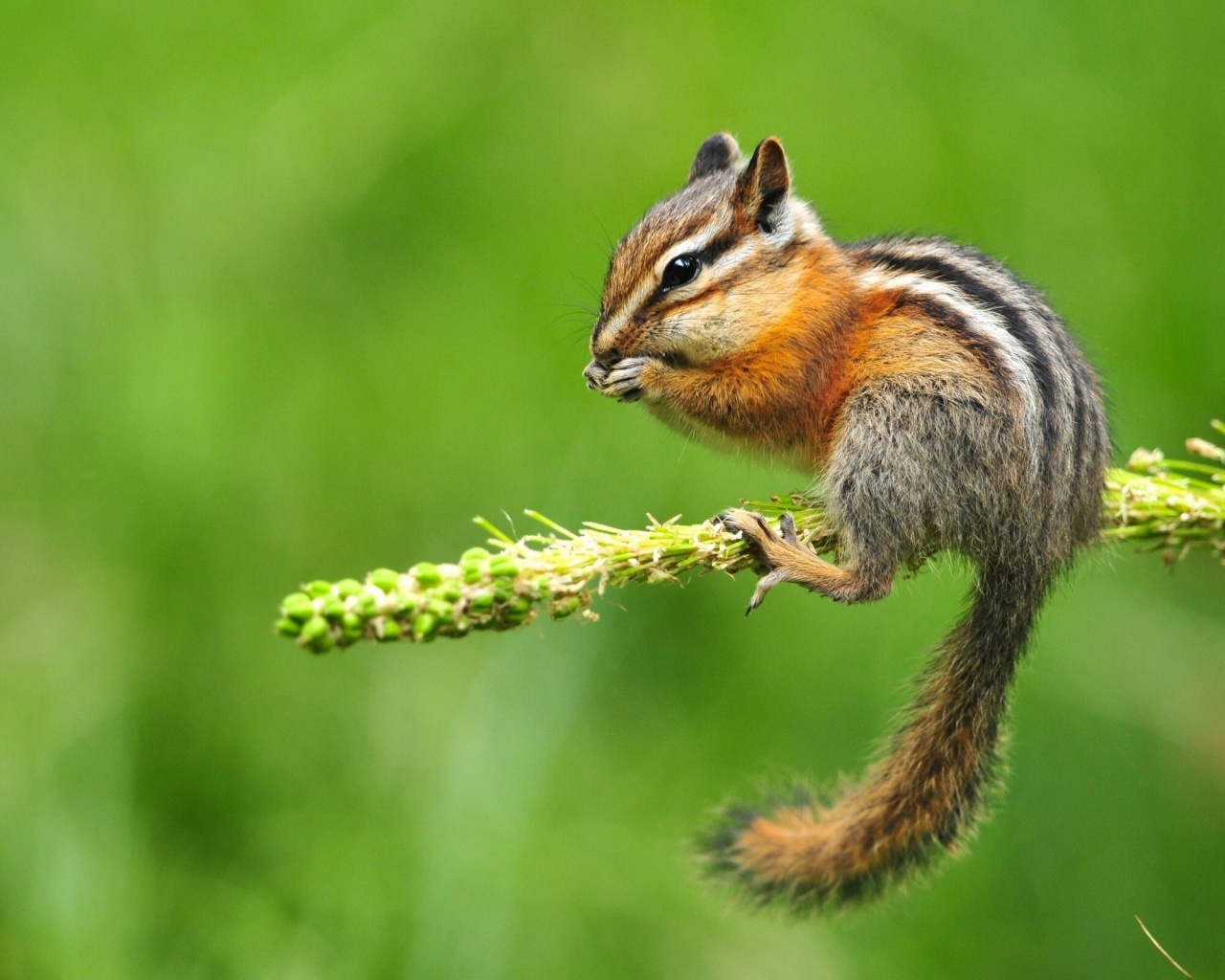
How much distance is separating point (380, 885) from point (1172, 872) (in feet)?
8.17

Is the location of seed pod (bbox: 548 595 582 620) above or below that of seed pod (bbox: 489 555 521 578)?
below

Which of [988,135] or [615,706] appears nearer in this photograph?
[615,706]

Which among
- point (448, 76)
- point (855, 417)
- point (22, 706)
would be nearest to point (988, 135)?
point (448, 76)

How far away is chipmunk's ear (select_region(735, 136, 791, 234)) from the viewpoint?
383 centimetres

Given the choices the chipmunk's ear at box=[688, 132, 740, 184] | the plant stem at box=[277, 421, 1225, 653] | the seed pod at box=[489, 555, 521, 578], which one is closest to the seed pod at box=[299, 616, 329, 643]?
the plant stem at box=[277, 421, 1225, 653]

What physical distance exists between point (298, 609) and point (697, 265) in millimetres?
2022

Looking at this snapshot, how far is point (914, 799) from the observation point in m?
3.39

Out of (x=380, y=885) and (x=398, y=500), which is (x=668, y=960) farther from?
(x=398, y=500)

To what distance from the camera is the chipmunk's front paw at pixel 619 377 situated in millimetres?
3729

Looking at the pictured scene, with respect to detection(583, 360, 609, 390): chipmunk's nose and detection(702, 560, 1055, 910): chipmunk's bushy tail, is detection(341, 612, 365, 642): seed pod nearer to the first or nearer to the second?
detection(702, 560, 1055, 910): chipmunk's bushy tail

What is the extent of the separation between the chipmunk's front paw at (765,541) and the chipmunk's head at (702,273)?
78cm

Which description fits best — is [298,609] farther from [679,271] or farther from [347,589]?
[679,271]

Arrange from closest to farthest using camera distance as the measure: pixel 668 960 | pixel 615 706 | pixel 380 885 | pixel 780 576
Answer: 1. pixel 780 576
2. pixel 380 885
3. pixel 668 960
4. pixel 615 706

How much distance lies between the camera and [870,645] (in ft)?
15.4
